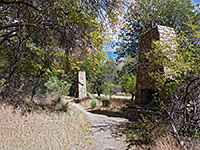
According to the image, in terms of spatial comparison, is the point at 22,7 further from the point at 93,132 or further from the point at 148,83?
the point at 148,83

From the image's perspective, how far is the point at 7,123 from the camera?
13.9ft

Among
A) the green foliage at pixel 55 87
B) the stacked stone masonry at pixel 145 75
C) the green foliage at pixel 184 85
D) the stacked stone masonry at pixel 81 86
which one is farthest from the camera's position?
the stacked stone masonry at pixel 81 86

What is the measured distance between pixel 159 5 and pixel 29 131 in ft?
36.1

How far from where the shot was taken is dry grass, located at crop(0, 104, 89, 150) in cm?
316

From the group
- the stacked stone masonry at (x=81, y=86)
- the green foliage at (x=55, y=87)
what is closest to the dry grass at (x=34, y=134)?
the green foliage at (x=55, y=87)

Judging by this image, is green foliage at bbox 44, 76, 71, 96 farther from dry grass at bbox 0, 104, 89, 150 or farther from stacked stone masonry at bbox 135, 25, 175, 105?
stacked stone masonry at bbox 135, 25, 175, 105

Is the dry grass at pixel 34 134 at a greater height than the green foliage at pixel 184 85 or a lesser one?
lesser

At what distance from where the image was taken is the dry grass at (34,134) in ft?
10.4

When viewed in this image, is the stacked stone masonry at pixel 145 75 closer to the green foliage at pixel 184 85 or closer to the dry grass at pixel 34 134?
the green foliage at pixel 184 85

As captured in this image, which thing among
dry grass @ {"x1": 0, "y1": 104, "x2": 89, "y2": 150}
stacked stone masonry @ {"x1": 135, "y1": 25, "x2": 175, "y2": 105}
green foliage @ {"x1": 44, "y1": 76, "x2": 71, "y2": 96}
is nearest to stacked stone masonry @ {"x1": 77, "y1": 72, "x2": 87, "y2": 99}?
green foliage @ {"x1": 44, "y1": 76, "x2": 71, "y2": 96}

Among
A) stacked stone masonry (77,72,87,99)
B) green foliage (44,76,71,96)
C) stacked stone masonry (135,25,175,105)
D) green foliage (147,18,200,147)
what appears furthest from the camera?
stacked stone masonry (77,72,87,99)

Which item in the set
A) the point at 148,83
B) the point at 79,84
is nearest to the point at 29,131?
the point at 148,83

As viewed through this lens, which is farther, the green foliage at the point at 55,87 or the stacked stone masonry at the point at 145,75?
the green foliage at the point at 55,87

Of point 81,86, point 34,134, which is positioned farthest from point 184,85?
point 81,86
